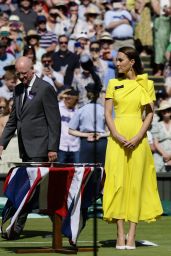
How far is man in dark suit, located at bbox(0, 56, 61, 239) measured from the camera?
44.8ft

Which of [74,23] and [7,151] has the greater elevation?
[74,23]

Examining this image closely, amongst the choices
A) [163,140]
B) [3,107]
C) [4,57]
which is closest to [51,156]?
[3,107]

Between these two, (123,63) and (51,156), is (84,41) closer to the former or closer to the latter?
(51,156)

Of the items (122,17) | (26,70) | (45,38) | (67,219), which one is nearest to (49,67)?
(45,38)

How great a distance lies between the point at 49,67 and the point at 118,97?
10160 mm

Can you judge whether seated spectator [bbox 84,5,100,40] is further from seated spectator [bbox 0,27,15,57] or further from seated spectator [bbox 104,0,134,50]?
seated spectator [bbox 0,27,15,57]

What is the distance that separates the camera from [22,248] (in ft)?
42.5

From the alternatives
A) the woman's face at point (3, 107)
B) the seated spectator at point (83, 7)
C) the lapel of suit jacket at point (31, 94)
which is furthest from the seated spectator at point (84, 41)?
the lapel of suit jacket at point (31, 94)

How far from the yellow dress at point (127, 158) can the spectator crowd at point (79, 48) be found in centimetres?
546

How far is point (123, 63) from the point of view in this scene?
1286 centimetres

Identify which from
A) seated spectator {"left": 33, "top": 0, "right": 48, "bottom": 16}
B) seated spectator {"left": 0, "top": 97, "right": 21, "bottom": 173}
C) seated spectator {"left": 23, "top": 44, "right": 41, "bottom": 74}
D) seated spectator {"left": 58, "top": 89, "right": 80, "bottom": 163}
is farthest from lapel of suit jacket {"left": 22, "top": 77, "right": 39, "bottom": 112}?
seated spectator {"left": 33, "top": 0, "right": 48, "bottom": 16}

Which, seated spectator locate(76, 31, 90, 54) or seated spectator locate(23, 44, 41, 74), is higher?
seated spectator locate(76, 31, 90, 54)

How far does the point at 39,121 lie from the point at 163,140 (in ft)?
21.5

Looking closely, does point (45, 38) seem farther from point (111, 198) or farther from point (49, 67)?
point (111, 198)
